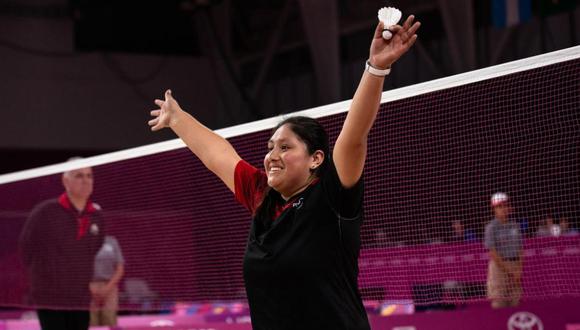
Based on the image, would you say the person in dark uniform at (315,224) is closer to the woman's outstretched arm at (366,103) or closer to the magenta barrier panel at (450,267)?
the woman's outstretched arm at (366,103)

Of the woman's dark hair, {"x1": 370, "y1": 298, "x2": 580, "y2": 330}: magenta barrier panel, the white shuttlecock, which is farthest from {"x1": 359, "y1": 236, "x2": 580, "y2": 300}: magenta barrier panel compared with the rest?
the white shuttlecock

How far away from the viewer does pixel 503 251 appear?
353 inches

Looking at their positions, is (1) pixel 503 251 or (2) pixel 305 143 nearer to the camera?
(2) pixel 305 143

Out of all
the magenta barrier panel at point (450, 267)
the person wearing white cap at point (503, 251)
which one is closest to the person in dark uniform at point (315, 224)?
the magenta barrier panel at point (450, 267)

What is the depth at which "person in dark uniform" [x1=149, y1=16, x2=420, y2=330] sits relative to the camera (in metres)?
3.38

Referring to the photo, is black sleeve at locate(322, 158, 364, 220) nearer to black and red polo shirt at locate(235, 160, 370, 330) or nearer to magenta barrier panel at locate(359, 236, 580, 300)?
black and red polo shirt at locate(235, 160, 370, 330)

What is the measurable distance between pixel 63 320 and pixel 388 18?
562cm

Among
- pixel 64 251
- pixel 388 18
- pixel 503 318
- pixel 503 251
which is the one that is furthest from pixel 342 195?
pixel 64 251

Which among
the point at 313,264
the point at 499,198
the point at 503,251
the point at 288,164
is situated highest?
the point at 499,198

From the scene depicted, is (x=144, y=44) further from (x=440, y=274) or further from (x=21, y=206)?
(x=440, y=274)

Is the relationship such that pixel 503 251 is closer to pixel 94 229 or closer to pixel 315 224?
pixel 94 229

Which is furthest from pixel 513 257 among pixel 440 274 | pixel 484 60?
pixel 484 60

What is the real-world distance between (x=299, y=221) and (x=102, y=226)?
5.55 m

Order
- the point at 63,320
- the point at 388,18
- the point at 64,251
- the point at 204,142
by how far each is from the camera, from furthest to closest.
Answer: the point at 64,251, the point at 63,320, the point at 204,142, the point at 388,18
